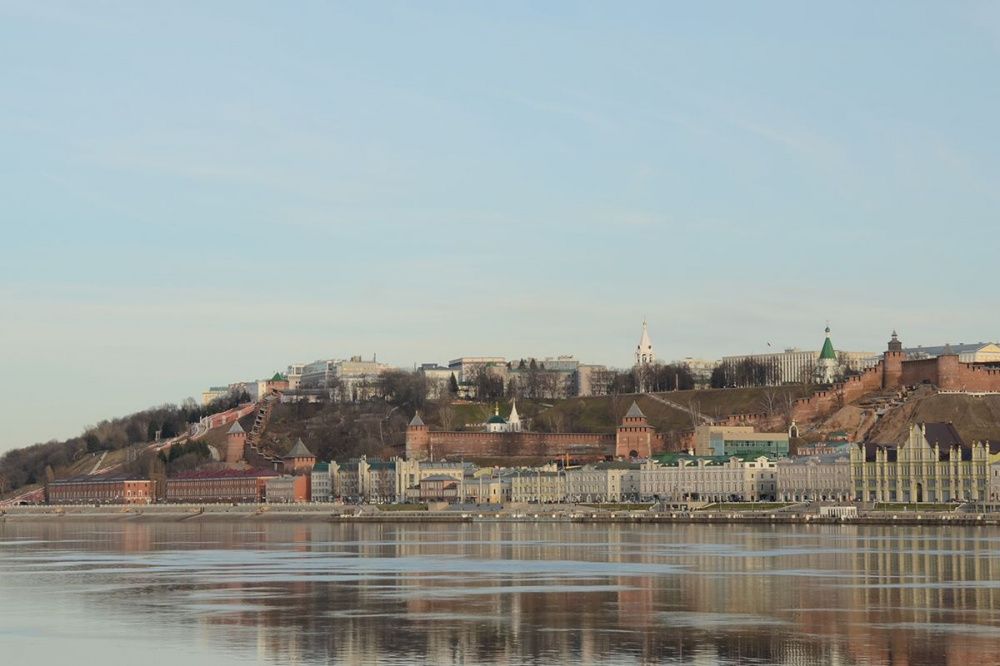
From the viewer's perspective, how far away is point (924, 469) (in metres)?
97.3

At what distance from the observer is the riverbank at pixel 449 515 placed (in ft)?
286

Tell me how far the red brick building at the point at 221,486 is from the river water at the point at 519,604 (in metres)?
68.2

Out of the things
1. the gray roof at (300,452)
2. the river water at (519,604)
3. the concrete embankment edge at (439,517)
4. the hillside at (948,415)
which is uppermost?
the hillside at (948,415)

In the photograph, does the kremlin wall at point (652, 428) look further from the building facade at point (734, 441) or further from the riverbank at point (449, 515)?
the riverbank at point (449, 515)

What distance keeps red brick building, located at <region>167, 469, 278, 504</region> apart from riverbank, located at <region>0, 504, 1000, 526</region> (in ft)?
20.3

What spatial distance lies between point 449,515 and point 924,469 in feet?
94.8

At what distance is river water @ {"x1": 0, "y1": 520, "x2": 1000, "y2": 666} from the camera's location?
99.3 ft

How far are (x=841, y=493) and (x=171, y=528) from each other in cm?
4084

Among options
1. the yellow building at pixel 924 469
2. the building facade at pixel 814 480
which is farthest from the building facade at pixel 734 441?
the yellow building at pixel 924 469

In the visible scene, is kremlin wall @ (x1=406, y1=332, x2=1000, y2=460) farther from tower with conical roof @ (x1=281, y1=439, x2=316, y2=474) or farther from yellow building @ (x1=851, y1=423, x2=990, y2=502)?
yellow building @ (x1=851, y1=423, x2=990, y2=502)

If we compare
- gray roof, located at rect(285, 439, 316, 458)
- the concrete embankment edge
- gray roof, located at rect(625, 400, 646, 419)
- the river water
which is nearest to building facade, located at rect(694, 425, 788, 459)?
gray roof, located at rect(625, 400, 646, 419)

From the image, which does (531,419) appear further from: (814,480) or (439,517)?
(814,480)

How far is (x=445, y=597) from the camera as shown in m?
40.1

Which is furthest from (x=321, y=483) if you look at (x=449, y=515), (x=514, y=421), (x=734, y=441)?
(x=734, y=441)
